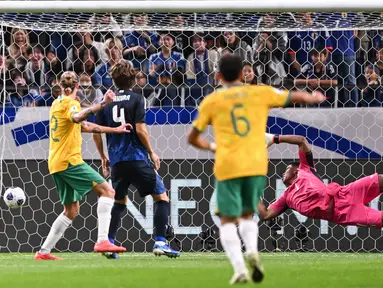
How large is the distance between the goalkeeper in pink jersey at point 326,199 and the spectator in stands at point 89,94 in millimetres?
3014

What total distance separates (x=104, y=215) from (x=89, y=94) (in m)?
2.83

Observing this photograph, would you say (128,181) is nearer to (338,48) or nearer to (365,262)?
(365,262)

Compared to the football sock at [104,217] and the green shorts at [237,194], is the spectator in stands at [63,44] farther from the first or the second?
the green shorts at [237,194]

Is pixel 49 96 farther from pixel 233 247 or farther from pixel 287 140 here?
pixel 233 247

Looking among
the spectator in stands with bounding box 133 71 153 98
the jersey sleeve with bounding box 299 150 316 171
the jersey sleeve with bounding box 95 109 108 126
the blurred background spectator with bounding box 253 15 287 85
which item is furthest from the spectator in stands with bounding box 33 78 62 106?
the jersey sleeve with bounding box 299 150 316 171

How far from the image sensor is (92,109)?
32.1 ft

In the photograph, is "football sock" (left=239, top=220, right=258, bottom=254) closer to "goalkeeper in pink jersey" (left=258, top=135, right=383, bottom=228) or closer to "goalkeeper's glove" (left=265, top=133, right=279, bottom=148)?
"goalkeeper's glove" (left=265, top=133, right=279, bottom=148)

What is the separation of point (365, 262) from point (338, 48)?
396cm

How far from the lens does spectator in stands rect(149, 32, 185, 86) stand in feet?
42.7

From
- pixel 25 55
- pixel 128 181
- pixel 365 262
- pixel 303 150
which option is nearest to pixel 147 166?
pixel 128 181

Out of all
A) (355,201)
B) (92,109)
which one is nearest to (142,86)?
(92,109)

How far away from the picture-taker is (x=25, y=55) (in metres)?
13.2

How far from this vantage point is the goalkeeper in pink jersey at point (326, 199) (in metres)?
10.8

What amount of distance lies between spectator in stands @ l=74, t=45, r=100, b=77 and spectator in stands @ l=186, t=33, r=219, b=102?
3.96 ft
